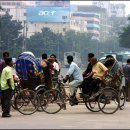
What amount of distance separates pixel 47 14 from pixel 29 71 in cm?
14803

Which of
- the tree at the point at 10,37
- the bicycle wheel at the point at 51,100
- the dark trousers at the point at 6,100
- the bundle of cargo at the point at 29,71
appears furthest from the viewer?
the tree at the point at 10,37

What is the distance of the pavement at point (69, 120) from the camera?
33.3ft

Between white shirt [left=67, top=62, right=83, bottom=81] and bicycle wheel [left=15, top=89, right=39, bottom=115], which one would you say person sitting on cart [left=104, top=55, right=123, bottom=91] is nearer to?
white shirt [left=67, top=62, right=83, bottom=81]

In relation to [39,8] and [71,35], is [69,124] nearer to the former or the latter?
[71,35]

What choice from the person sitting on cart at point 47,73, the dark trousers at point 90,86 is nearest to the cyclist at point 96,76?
the dark trousers at point 90,86

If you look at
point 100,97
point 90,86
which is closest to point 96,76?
point 90,86

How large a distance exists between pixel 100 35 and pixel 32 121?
18543 centimetres

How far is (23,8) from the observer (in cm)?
19562

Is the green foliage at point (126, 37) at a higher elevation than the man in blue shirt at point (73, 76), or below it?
below

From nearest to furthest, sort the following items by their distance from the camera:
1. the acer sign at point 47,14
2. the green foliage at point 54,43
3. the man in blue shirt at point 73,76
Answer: the man in blue shirt at point 73,76
the green foliage at point 54,43
the acer sign at point 47,14

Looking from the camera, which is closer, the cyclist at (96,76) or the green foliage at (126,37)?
the cyclist at (96,76)

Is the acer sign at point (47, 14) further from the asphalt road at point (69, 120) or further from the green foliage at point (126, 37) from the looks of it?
the asphalt road at point (69, 120)

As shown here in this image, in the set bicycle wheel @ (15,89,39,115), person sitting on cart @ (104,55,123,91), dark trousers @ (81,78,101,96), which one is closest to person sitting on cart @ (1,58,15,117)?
bicycle wheel @ (15,89,39,115)

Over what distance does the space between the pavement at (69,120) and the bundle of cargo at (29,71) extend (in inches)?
36.2
